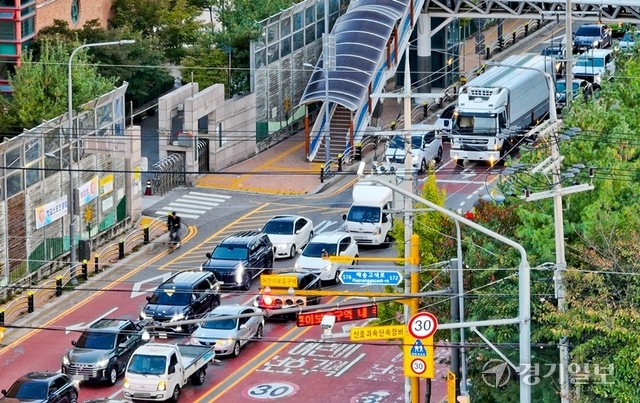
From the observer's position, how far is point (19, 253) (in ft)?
223

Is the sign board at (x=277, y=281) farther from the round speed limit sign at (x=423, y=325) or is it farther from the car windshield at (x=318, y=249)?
the car windshield at (x=318, y=249)

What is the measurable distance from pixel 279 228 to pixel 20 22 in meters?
22.4

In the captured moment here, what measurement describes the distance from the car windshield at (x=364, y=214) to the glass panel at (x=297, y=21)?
61.9 feet

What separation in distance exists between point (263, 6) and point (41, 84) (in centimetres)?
2052

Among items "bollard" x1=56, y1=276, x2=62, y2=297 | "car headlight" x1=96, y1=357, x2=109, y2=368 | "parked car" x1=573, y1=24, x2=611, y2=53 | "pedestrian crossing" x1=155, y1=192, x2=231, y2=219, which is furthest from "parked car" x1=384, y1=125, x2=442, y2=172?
"car headlight" x1=96, y1=357, x2=109, y2=368

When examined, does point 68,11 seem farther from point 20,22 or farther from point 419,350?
point 419,350

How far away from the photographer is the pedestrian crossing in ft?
256

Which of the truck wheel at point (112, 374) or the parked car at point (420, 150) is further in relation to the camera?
the parked car at point (420, 150)

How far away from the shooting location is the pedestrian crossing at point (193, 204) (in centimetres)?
7791

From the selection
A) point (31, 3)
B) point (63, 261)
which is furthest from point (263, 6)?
point (63, 261)

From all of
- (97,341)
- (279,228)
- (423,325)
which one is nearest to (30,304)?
(97,341)

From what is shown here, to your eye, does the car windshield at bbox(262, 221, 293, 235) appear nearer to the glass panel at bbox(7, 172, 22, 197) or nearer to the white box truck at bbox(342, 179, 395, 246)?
the white box truck at bbox(342, 179, 395, 246)

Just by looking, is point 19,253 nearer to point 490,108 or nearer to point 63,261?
point 63,261

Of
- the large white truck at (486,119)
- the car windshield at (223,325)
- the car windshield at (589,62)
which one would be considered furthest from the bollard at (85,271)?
the car windshield at (589,62)
